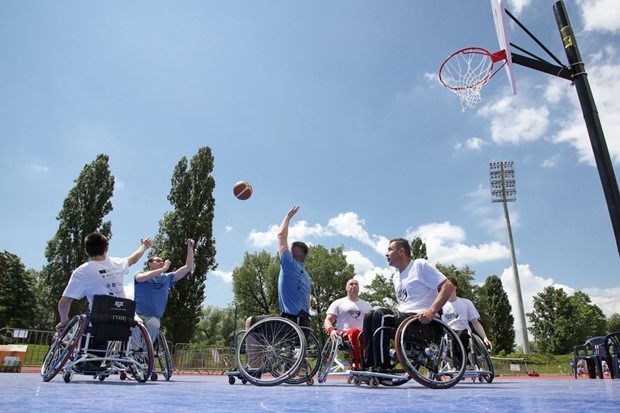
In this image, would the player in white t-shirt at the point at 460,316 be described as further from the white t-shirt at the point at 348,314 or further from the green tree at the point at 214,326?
the green tree at the point at 214,326

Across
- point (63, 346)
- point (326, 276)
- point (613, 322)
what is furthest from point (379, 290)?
point (613, 322)

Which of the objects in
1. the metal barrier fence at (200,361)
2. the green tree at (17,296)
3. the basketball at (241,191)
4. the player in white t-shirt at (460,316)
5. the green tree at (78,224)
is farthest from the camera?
the green tree at (17,296)

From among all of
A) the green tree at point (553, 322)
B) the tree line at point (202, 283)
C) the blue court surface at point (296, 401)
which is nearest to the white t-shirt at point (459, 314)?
the blue court surface at point (296, 401)

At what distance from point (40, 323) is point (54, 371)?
51.4 m

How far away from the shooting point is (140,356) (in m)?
4.75

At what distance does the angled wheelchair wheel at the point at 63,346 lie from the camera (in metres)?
3.63

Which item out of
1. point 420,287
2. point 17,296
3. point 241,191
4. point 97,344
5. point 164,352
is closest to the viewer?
point 420,287

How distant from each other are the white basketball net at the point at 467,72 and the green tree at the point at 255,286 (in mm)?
38769

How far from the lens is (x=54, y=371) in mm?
3658

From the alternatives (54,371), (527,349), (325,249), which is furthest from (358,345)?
(325,249)

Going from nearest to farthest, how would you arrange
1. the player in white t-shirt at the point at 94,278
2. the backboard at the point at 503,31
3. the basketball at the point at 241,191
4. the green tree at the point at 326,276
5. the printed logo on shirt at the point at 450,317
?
the player in white t-shirt at the point at 94,278 → the backboard at the point at 503,31 → the printed logo on shirt at the point at 450,317 → the basketball at the point at 241,191 → the green tree at the point at 326,276

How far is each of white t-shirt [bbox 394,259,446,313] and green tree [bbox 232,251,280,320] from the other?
140ft

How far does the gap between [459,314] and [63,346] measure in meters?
5.14

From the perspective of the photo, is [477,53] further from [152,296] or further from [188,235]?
[188,235]
